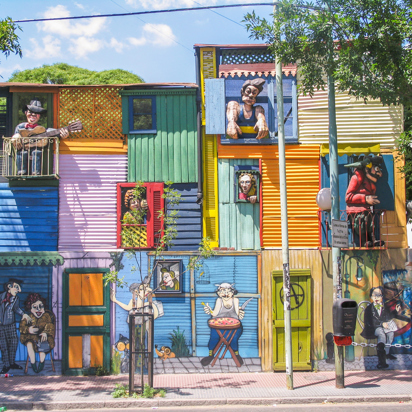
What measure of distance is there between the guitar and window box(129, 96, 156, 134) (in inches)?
52.3

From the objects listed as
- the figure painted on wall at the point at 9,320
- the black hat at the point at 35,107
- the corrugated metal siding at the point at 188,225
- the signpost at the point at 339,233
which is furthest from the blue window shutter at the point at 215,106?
the figure painted on wall at the point at 9,320

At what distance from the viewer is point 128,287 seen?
38.3ft

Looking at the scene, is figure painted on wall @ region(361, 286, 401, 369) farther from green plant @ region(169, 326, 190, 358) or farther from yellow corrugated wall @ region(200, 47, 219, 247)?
green plant @ region(169, 326, 190, 358)

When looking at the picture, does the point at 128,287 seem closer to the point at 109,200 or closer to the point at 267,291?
the point at 109,200

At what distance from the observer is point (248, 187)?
39.7 ft

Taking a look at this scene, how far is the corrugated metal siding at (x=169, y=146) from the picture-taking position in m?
12.4

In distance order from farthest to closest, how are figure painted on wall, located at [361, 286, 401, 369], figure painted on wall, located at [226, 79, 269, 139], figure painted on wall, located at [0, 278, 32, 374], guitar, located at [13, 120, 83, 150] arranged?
figure painted on wall, located at [226, 79, 269, 139], guitar, located at [13, 120, 83, 150], figure painted on wall, located at [361, 286, 401, 369], figure painted on wall, located at [0, 278, 32, 374]

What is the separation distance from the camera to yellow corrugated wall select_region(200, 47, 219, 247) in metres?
12.4

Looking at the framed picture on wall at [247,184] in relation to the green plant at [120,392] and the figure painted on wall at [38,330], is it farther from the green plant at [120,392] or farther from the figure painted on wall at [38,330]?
the figure painted on wall at [38,330]

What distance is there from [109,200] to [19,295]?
3165mm

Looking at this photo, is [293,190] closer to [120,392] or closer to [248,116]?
[248,116]

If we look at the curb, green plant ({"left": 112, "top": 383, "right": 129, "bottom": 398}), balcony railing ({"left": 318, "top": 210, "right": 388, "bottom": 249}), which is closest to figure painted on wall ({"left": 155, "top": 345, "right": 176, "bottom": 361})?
green plant ({"left": 112, "top": 383, "right": 129, "bottom": 398})

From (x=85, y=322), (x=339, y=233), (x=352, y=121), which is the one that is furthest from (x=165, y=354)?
(x=352, y=121)

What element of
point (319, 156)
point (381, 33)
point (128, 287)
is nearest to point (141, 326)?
→ point (128, 287)
